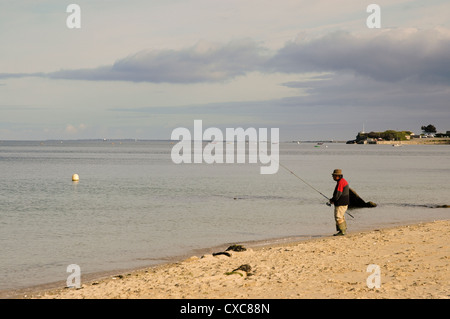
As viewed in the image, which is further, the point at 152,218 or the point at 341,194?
the point at 152,218

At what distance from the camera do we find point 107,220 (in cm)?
2512

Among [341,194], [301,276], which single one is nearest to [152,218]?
[341,194]

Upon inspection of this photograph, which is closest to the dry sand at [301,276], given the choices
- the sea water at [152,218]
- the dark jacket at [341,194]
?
the dark jacket at [341,194]

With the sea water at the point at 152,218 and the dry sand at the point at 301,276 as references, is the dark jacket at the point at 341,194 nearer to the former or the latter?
the dry sand at the point at 301,276

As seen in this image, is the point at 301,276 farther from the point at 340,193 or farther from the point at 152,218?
the point at 152,218

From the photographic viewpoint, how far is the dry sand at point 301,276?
9959mm

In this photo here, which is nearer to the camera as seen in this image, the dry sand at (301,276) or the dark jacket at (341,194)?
the dry sand at (301,276)

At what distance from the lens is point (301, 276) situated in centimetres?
1137

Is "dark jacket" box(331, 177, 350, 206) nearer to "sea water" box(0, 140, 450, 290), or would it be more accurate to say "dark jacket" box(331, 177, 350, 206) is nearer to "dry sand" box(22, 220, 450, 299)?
"dry sand" box(22, 220, 450, 299)

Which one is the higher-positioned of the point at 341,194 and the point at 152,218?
the point at 341,194

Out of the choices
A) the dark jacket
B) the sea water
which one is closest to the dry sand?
the dark jacket
